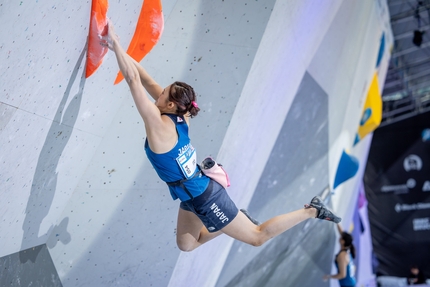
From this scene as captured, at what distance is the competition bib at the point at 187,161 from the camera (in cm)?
179

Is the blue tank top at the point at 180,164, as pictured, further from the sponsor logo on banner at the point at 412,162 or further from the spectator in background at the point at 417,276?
the sponsor logo on banner at the point at 412,162

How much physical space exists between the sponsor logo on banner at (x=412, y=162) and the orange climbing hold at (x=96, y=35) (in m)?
7.89

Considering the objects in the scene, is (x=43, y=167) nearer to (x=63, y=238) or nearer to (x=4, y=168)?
A: (x=4, y=168)

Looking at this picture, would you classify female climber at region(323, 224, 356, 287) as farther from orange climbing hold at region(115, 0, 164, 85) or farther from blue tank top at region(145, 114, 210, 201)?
orange climbing hold at region(115, 0, 164, 85)

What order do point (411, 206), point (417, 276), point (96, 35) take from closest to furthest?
1. point (96, 35)
2. point (417, 276)
3. point (411, 206)

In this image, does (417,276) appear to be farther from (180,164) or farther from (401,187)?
(180,164)

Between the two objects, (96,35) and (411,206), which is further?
(411,206)

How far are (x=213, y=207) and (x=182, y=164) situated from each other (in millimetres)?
255

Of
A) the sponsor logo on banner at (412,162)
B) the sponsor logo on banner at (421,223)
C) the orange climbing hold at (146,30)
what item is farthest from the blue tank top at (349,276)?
the sponsor logo on banner at (412,162)

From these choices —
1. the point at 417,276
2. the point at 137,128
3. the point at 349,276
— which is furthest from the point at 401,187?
the point at 137,128

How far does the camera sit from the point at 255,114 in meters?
2.65

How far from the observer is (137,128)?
7.30ft

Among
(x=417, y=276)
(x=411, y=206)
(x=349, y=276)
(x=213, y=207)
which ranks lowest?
(x=417, y=276)

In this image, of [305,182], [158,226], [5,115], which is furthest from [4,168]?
[305,182]
